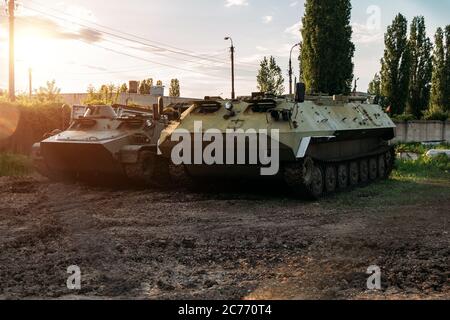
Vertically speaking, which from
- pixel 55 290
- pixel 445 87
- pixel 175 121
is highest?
pixel 445 87

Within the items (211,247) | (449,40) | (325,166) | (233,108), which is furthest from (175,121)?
(449,40)

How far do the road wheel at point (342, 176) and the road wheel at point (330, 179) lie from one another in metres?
0.24

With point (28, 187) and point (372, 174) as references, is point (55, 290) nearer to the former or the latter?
point (28, 187)

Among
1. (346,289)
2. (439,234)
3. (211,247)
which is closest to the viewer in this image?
(346,289)

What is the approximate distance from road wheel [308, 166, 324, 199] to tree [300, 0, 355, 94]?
803 inches

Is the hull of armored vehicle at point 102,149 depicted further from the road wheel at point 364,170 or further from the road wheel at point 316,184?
the road wheel at point 364,170

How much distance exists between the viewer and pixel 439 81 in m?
44.3

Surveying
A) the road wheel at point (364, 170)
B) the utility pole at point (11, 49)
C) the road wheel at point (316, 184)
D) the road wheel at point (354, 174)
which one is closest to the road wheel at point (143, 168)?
the road wheel at point (316, 184)

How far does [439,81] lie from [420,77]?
1.40 meters

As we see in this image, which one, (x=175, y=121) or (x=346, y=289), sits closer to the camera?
(x=346, y=289)

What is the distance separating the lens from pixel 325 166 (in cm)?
1256

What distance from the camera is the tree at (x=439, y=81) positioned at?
43750 millimetres

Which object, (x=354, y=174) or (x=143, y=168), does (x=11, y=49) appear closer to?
(x=143, y=168)
